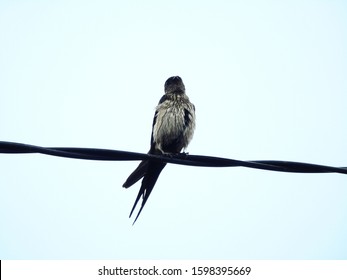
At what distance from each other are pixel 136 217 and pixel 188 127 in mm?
1696

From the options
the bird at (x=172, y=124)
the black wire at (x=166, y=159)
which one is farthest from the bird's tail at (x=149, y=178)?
the black wire at (x=166, y=159)

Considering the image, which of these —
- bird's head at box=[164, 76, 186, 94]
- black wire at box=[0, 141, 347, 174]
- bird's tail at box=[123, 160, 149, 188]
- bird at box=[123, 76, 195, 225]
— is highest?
bird's head at box=[164, 76, 186, 94]

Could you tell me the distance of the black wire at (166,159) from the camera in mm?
3178

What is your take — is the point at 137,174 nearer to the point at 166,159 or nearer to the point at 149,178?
the point at 149,178

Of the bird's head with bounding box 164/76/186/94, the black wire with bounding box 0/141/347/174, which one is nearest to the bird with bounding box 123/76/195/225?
the bird's head with bounding box 164/76/186/94

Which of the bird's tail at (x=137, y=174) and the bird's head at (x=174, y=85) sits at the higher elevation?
the bird's head at (x=174, y=85)

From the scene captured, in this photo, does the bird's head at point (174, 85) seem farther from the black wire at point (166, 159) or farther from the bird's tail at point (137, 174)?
the black wire at point (166, 159)

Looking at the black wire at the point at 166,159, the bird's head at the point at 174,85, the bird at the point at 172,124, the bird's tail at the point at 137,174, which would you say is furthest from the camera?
the bird's head at the point at 174,85

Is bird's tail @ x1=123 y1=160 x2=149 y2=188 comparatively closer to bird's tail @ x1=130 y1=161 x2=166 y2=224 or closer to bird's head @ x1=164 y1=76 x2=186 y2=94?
bird's tail @ x1=130 y1=161 x2=166 y2=224

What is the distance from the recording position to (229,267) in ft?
20.2

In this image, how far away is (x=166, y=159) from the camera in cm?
401

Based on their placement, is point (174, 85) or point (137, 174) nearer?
point (137, 174)

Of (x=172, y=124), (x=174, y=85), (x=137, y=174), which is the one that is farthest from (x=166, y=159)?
(x=174, y=85)

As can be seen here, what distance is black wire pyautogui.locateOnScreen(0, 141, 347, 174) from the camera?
3.18 m
